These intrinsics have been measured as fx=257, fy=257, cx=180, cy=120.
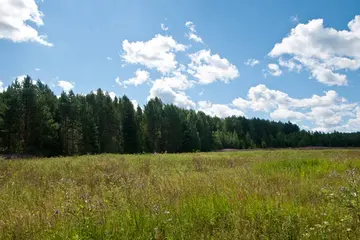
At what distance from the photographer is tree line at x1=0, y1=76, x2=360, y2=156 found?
45531 mm

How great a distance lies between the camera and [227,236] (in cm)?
334

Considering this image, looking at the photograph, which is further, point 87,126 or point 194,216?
point 87,126

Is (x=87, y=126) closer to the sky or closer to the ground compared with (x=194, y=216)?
closer to the sky

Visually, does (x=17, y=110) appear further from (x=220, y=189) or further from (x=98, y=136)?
(x=220, y=189)

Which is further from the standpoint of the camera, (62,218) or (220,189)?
(220,189)

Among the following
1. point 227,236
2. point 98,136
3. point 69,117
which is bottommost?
point 227,236

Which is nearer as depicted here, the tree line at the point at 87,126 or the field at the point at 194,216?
the field at the point at 194,216

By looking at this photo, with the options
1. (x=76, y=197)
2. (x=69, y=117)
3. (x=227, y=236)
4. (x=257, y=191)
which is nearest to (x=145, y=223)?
(x=227, y=236)

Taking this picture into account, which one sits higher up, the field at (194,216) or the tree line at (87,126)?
the tree line at (87,126)

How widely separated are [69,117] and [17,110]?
10.3 meters

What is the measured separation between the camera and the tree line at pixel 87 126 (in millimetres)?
45531

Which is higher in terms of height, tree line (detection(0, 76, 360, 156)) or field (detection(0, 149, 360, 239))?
tree line (detection(0, 76, 360, 156))

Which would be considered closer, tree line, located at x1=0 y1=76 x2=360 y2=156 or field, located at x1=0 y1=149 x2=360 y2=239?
field, located at x1=0 y1=149 x2=360 y2=239

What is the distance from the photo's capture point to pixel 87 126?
177 ft
